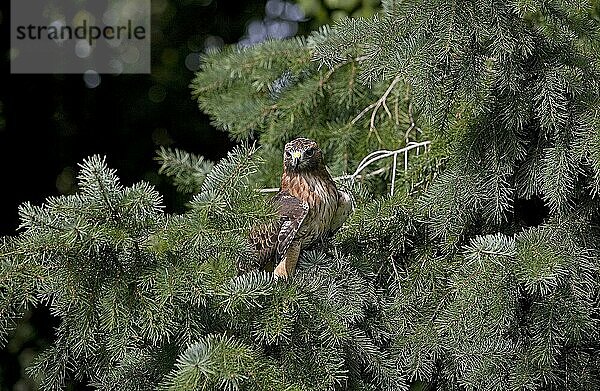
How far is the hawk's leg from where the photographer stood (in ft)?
3.29

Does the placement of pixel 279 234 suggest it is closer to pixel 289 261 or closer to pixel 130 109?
pixel 289 261

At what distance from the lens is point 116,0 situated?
2.41m

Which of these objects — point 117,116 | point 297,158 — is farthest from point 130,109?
point 297,158

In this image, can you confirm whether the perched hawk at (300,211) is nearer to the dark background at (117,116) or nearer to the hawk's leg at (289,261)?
the hawk's leg at (289,261)

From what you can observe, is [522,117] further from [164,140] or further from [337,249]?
[164,140]

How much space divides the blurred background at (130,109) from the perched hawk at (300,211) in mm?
1179

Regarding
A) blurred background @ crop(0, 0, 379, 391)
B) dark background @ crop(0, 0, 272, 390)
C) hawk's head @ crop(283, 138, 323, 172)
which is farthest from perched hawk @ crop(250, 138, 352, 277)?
dark background @ crop(0, 0, 272, 390)

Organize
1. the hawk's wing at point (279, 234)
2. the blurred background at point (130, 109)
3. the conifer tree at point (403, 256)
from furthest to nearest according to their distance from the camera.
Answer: the blurred background at point (130, 109)
the hawk's wing at point (279, 234)
the conifer tree at point (403, 256)

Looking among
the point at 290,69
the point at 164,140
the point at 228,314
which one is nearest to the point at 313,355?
the point at 228,314

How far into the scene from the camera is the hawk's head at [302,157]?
1044mm

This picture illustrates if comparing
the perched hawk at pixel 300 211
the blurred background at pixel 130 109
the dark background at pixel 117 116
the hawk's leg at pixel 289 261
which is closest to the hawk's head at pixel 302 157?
the perched hawk at pixel 300 211

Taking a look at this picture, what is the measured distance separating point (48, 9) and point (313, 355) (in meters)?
1.76

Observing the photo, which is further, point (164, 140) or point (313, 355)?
point (164, 140)

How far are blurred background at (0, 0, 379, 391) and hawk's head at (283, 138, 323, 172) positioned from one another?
1169mm
